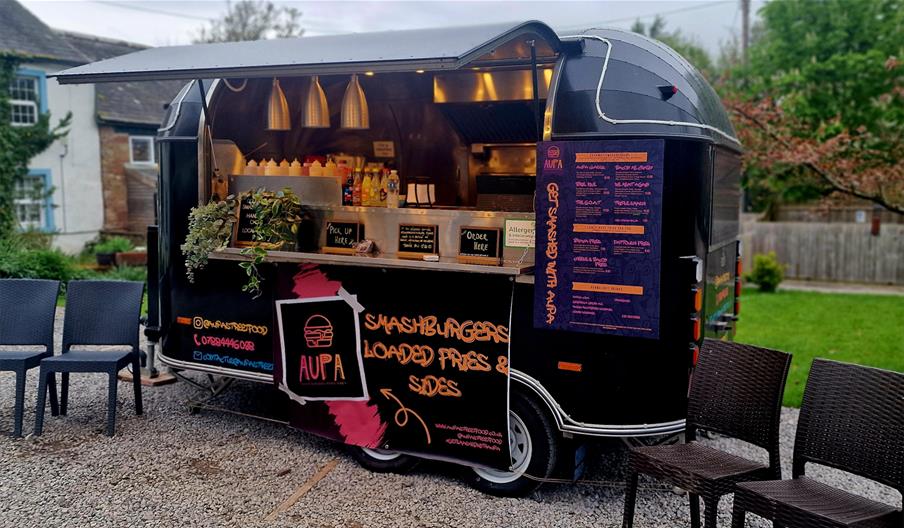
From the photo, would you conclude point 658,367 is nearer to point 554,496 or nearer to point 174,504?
point 554,496

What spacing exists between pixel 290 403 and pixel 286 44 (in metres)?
2.47

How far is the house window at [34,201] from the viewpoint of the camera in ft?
53.0

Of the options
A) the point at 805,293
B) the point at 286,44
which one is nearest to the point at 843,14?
the point at 805,293

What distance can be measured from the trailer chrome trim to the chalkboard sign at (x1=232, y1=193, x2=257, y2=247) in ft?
7.62

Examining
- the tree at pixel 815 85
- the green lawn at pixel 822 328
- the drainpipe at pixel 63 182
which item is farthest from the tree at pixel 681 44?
the drainpipe at pixel 63 182

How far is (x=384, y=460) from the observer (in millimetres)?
4980

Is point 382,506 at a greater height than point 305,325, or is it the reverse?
point 305,325

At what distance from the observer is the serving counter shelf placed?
173 inches

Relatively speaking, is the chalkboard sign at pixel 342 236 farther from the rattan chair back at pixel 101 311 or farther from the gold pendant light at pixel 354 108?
the rattan chair back at pixel 101 311

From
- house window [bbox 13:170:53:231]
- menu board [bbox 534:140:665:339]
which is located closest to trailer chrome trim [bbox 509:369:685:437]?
menu board [bbox 534:140:665:339]

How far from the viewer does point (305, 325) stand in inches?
203

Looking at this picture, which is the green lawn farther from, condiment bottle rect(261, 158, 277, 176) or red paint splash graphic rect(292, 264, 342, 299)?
condiment bottle rect(261, 158, 277, 176)

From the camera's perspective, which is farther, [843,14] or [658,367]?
[843,14]

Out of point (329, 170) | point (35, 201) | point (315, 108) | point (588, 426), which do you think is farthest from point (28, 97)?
point (588, 426)
